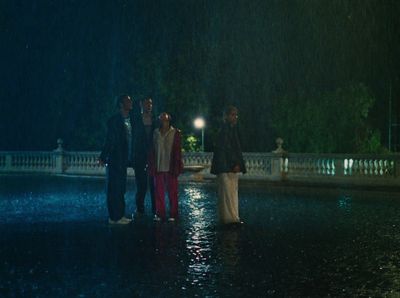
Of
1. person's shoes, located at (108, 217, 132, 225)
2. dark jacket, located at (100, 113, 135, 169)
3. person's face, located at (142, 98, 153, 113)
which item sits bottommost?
person's shoes, located at (108, 217, 132, 225)

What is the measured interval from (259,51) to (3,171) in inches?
570

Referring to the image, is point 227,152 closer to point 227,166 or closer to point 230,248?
point 227,166

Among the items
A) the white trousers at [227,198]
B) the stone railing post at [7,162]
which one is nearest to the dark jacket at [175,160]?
the white trousers at [227,198]

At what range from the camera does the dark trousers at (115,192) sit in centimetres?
1313

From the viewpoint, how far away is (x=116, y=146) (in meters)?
13.3

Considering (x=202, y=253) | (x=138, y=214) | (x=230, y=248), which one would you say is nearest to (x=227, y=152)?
(x=138, y=214)

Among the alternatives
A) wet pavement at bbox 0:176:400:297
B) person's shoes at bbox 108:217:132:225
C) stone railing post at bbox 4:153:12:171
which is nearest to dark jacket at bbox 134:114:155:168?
wet pavement at bbox 0:176:400:297

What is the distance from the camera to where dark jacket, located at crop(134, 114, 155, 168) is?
14.2 m

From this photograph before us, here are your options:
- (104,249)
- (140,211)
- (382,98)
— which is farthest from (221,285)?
(382,98)

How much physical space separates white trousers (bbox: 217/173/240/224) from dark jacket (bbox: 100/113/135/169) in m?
1.77

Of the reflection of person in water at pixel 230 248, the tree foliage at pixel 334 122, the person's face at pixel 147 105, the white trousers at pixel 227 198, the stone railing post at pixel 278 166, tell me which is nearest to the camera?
the reflection of person in water at pixel 230 248

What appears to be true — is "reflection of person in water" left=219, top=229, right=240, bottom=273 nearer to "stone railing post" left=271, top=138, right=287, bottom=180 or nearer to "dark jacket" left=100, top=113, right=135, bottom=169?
"dark jacket" left=100, top=113, right=135, bottom=169

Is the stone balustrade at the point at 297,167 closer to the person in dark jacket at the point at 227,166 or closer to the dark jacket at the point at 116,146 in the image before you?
the dark jacket at the point at 116,146

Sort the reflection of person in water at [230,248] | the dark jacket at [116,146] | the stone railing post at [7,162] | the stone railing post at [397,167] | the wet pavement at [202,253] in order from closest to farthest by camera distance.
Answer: the wet pavement at [202,253] → the reflection of person in water at [230,248] → the dark jacket at [116,146] → the stone railing post at [397,167] → the stone railing post at [7,162]
